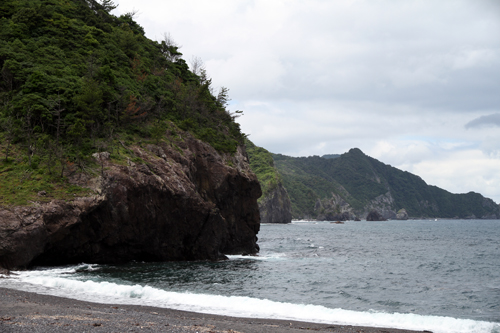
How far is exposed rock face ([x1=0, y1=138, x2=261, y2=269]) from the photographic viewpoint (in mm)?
24359

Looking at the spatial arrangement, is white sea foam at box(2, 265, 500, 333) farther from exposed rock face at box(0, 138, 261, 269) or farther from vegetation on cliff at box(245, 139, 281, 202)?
vegetation on cliff at box(245, 139, 281, 202)

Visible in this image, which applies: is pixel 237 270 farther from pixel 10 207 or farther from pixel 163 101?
pixel 163 101

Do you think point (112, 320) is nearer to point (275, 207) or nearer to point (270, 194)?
point (270, 194)

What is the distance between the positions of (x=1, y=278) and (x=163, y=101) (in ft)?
85.9

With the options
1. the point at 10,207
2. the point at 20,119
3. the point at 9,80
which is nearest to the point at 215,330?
the point at 10,207

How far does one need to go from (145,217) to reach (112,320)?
18.6m

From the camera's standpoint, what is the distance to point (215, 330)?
1234cm

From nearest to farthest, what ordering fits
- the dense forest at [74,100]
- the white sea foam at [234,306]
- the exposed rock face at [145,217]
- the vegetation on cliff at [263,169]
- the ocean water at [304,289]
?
the white sea foam at [234,306], the ocean water at [304,289], the exposed rock face at [145,217], the dense forest at [74,100], the vegetation on cliff at [263,169]

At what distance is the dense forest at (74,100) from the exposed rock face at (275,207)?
111 meters

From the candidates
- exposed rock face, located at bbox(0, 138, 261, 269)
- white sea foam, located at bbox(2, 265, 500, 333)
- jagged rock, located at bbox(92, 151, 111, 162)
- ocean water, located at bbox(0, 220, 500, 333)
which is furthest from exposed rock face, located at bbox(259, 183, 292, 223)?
white sea foam, located at bbox(2, 265, 500, 333)

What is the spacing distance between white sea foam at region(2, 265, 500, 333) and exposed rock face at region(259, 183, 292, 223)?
5502 inches

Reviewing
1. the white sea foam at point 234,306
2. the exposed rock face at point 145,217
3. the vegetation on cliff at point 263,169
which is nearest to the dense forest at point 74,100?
the exposed rock face at point 145,217

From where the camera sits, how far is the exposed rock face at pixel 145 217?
2436 cm

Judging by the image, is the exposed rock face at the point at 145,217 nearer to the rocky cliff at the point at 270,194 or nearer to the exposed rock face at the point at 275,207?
the rocky cliff at the point at 270,194
